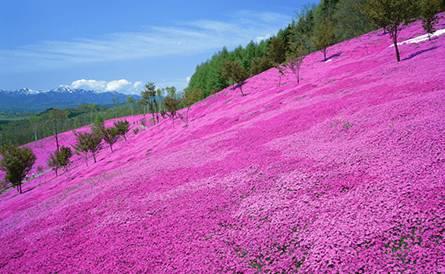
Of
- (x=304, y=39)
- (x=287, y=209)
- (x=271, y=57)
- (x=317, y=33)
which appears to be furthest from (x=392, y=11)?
(x=304, y=39)

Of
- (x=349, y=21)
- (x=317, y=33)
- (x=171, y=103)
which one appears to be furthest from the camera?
(x=349, y=21)

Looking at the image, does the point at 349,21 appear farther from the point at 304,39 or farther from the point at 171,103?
the point at 171,103

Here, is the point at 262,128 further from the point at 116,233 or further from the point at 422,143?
the point at 116,233

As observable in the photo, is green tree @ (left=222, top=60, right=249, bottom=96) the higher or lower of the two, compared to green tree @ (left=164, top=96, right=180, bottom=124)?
higher

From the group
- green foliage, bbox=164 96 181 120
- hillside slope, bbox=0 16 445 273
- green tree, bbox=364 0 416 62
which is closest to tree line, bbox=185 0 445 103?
→ green tree, bbox=364 0 416 62

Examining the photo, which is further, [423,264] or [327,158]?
[327,158]

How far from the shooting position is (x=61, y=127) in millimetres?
179125

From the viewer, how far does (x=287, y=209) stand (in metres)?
7.90

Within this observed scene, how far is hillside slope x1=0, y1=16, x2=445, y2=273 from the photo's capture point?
576 cm

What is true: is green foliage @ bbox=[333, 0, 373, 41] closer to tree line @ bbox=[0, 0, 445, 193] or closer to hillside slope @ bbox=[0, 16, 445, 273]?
tree line @ bbox=[0, 0, 445, 193]

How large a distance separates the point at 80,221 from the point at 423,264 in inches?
504

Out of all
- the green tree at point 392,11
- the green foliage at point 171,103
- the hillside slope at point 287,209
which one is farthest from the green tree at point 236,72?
the hillside slope at point 287,209

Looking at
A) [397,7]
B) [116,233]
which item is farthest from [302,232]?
→ [397,7]

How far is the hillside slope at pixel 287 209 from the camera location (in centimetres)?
576
